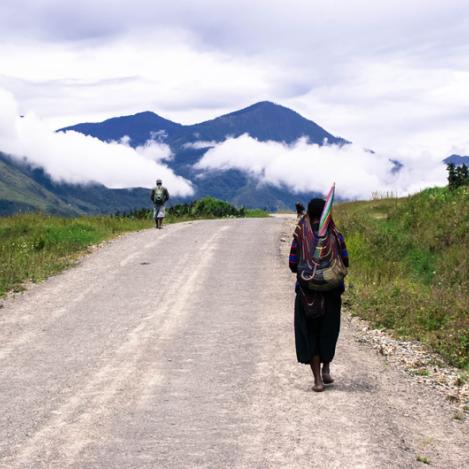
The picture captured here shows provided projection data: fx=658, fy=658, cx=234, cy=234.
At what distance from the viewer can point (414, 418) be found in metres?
6.40

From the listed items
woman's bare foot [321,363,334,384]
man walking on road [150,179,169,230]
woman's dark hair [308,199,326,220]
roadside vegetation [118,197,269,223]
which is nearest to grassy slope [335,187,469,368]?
woman's bare foot [321,363,334,384]

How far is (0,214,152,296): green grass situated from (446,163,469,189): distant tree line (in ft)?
42.6

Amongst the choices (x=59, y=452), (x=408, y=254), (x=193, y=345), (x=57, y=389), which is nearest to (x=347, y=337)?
(x=193, y=345)

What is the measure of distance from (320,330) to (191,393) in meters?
1.59

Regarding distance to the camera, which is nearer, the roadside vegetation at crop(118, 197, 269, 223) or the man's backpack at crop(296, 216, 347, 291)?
the man's backpack at crop(296, 216, 347, 291)

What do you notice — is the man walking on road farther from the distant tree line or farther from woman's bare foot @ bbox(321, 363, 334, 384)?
woman's bare foot @ bbox(321, 363, 334, 384)

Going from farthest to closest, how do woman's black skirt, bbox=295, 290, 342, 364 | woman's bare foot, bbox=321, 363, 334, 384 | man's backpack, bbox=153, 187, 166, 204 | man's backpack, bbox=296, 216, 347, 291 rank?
man's backpack, bbox=153, 187, 166, 204 < woman's bare foot, bbox=321, 363, 334, 384 < woman's black skirt, bbox=295, 290, 342, 364 < man's backpack, bbox=296, 216, 347, 291

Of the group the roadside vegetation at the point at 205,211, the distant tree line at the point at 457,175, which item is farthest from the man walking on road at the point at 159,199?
the distant tree line at the point at 457,175

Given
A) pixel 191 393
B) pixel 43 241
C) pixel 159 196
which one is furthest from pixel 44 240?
pixel 191 393

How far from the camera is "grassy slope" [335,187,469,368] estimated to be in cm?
1061

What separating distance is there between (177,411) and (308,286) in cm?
194

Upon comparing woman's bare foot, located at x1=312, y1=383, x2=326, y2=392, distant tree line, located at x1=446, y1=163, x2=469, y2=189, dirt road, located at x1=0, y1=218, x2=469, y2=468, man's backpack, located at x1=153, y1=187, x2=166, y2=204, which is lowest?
dirt road, located at x1=0, y1=218, x2=469, y2=468

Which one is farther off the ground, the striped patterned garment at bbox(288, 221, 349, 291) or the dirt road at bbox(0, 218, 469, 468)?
the striped patterned garment at bbox(288, 221, 349, 291)

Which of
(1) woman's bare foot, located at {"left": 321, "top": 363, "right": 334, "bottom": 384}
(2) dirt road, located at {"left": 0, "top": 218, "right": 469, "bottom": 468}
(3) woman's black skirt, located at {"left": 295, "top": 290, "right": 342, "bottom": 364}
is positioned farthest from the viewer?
(1) woman's bare foot, located at {"left": 321, "top": 363, "right": 334, "bottom": 384}
